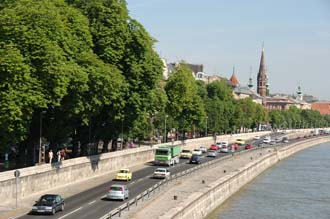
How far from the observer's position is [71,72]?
59.5 m

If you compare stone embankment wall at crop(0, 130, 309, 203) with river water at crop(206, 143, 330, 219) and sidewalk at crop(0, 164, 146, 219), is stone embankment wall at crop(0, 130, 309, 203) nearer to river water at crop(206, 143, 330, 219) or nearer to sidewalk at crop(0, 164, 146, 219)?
sidewalk at crop(0, 164, 146, 219)

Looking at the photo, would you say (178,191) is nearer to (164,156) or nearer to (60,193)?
(60,193)

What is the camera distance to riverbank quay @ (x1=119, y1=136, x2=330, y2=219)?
47.9 m

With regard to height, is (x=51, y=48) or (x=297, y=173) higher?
(x=51, y=48)

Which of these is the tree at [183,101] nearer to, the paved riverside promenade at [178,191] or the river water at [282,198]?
the river water at [282,198]

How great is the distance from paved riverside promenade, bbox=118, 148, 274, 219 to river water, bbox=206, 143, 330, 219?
327 cm

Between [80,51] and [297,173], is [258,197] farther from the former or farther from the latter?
[297,173]

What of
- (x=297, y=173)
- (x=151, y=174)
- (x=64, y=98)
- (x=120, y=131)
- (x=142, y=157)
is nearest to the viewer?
(x=64, y=98)

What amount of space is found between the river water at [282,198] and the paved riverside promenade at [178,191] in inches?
129

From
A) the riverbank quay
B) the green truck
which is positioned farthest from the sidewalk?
Answer: the riverbank quay

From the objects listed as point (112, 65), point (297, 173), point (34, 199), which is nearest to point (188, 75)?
point (297, 173)

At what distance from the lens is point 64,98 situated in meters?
63.7

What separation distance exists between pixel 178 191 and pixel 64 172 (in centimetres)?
1150

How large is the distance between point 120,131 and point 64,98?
2365 centimetres
